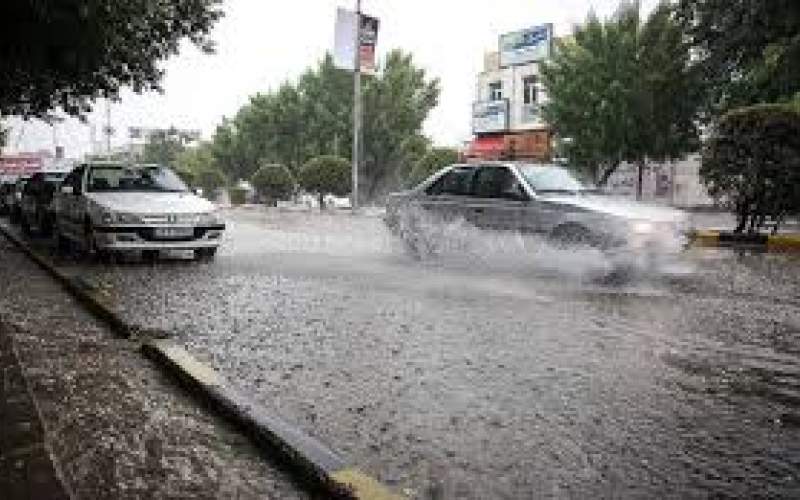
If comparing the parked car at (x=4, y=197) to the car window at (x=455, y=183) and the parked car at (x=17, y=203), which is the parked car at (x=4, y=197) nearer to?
the parked car at (x=17, y=203)

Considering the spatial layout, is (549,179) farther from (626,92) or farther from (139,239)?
(626,92)

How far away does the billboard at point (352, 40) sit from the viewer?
3416 cm

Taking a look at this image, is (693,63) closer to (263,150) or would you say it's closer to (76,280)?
(76,280)

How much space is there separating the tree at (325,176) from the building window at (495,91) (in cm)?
1249

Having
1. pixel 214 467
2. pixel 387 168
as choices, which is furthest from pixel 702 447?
pixel 387 168

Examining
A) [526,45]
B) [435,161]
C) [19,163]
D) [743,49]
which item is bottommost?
[435,161]

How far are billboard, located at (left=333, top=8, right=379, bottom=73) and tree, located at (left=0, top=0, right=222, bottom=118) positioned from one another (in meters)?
11.4

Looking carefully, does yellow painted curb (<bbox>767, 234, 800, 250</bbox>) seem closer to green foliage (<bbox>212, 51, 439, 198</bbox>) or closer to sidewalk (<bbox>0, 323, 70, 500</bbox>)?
sidewalk (<bbox>0, 323, 70, 500</bbox>)

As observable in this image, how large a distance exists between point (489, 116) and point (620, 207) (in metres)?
41.7

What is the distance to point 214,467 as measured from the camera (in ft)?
13.9

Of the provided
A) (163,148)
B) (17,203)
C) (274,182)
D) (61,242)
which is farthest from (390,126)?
(163,148)

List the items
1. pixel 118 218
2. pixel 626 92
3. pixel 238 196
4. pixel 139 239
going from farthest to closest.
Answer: pixel 238 196 < pixel 626 92 < pixel 139 239 < pixel 118 218

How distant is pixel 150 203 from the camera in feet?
45.5

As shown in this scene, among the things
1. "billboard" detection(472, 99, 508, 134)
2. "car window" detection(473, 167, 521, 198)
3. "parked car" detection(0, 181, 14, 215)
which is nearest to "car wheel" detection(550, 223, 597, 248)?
"car window" detection(473, 167, 521, 198)
